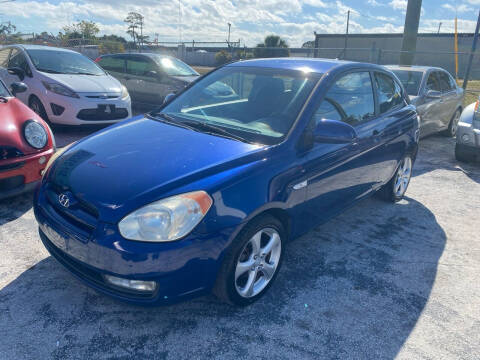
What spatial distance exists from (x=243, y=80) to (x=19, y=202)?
2.74m

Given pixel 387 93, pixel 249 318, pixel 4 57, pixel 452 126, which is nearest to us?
pixel 249 318

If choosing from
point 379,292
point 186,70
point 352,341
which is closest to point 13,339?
point 352,341

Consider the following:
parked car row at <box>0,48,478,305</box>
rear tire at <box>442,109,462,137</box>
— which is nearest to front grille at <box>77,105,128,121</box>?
parked car row at <box>0,48,478,305</box>

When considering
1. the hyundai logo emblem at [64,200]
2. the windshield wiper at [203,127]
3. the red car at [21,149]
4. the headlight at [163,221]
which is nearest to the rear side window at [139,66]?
the red car at [21,149]

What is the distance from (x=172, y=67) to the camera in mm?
9641

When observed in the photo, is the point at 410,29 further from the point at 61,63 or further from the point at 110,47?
the point at 110,47

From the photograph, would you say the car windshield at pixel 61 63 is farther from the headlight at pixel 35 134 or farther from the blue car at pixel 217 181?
the blue car at pixel 217 181

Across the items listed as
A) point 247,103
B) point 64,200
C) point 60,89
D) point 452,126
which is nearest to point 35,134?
point 64,200

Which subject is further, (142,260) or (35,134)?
(35,134)

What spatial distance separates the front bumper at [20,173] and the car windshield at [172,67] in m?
5.85

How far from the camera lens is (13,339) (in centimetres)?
229

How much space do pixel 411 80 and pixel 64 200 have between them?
6836 millimetres

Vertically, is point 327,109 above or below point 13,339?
above

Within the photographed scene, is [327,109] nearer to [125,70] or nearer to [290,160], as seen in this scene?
[290,160]
